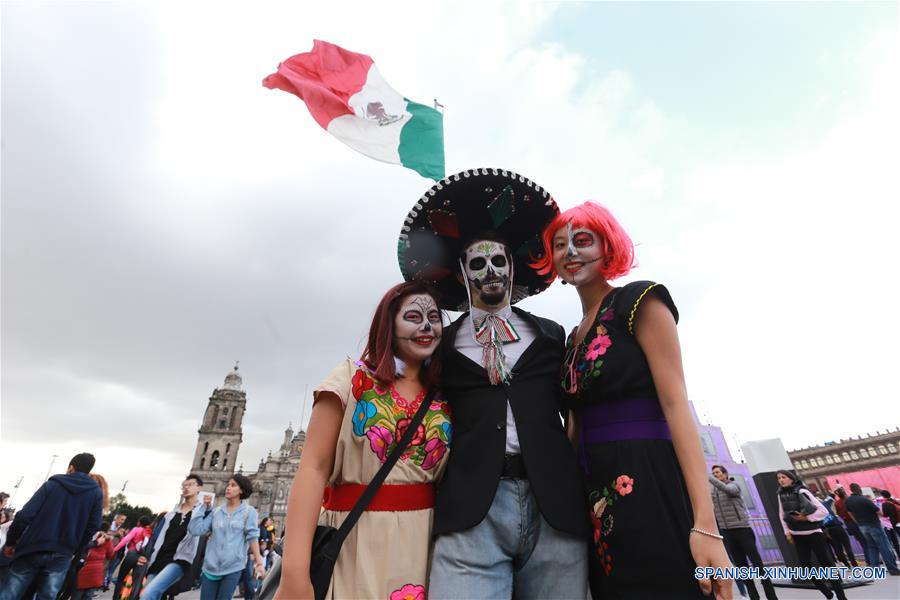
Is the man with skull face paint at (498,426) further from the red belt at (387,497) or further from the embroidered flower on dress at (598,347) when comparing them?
the embroidered flower on dress at (598,347)

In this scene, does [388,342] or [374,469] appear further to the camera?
[388,342]

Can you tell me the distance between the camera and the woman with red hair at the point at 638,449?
1.84m

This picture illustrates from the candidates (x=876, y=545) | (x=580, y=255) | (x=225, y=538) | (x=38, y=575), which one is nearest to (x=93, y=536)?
(x=38, y=575)

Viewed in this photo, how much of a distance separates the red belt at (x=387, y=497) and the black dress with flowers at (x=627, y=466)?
83 centimetres

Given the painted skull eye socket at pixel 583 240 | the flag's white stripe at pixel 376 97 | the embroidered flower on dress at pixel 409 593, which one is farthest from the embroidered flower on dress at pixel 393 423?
the flag's white stripe at pixel 376 97

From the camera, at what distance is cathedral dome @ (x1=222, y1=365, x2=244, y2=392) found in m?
59.9

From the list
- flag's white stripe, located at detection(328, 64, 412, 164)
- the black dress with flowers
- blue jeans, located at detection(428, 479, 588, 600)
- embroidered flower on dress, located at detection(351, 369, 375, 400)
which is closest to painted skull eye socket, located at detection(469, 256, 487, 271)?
the black dress with flowers

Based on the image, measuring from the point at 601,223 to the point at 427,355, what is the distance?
4.28ft

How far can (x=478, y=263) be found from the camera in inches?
113

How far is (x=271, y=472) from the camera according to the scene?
197 ft

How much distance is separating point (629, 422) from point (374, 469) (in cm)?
125

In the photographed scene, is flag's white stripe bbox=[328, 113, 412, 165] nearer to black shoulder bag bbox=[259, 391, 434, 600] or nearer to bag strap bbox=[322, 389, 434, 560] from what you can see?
bag strap bbox=[322, 389, 434, 560]

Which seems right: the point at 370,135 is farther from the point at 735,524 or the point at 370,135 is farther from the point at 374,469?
the point at 735,524

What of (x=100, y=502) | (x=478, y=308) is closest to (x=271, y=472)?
(x=100, y=502)
